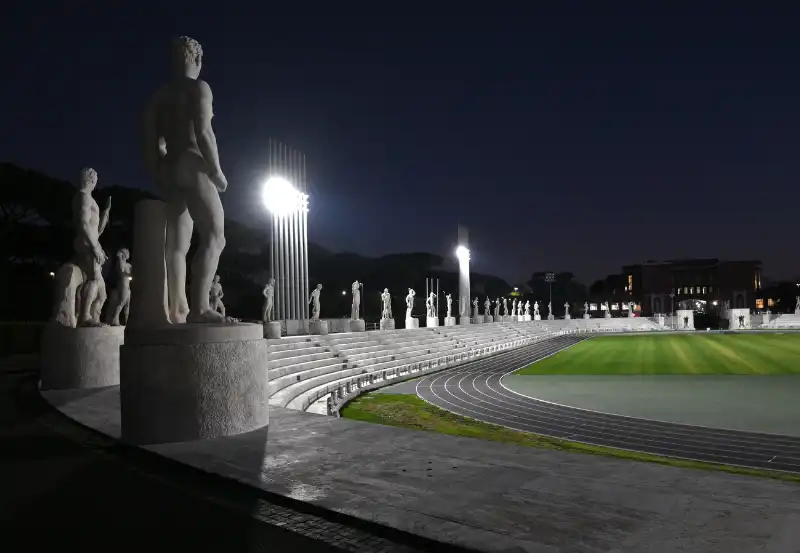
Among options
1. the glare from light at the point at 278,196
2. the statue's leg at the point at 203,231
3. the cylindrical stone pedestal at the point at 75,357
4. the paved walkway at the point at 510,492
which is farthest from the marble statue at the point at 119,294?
the glare from light at the point at 278,196

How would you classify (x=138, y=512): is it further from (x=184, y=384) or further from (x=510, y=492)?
(x=510, y=492)

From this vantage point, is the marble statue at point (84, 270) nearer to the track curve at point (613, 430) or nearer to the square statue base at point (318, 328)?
the track curve at point (613, 430)

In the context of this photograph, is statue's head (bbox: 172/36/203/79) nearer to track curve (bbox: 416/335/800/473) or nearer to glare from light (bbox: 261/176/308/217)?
track curve (bbox: 416/335/800/473)

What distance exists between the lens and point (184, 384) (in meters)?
5.72

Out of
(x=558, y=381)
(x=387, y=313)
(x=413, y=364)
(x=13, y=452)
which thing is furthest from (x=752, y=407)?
(x=387, y=313)

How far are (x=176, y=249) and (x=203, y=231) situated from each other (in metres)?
0.52

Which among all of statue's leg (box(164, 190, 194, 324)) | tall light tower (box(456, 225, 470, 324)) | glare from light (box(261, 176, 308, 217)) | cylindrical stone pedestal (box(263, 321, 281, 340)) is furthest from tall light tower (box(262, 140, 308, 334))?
tall light tower (box(456, 225, 470, 324))

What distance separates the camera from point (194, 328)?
5809 mm

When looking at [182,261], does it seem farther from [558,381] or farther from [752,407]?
[558,381]

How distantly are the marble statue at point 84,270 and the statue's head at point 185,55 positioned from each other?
4.45 metres

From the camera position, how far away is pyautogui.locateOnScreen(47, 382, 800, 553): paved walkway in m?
3.13

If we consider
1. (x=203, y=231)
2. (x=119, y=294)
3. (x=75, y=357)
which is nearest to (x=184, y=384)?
(x=203, y=231)

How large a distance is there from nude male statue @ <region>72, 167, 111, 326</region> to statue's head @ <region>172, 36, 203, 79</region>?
4435mm

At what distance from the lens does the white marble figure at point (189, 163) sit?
20.5 feet
